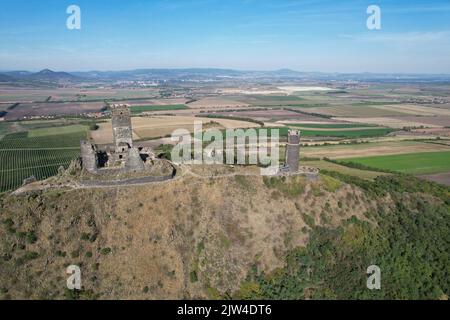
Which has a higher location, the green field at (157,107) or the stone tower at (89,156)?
the green field at (157,107)

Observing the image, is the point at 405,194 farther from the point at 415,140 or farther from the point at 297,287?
the point at 415,140

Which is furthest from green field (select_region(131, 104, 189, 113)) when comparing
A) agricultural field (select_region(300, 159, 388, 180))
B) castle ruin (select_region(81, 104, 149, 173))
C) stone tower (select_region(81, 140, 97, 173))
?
stone tower (select_region(81, 140, 97, 173))

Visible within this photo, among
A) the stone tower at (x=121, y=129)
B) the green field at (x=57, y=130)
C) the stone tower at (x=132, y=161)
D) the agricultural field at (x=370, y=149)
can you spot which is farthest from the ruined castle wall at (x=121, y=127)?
the green field at (x=57, y=130)

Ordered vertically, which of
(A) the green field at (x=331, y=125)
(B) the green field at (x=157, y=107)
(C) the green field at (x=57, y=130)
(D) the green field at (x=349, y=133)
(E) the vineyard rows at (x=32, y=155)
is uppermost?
(B) the green field at (x=157, y=107)

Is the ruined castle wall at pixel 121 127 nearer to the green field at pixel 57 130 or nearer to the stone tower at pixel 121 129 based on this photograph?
the stone tower at pixel 121 129

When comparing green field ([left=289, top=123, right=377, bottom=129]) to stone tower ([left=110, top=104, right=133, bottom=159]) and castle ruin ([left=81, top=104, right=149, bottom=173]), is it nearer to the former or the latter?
castle ruin ([left=81, top=104, right=149, bottom=173])

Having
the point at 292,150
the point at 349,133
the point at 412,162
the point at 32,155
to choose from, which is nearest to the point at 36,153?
the point at 32,155
